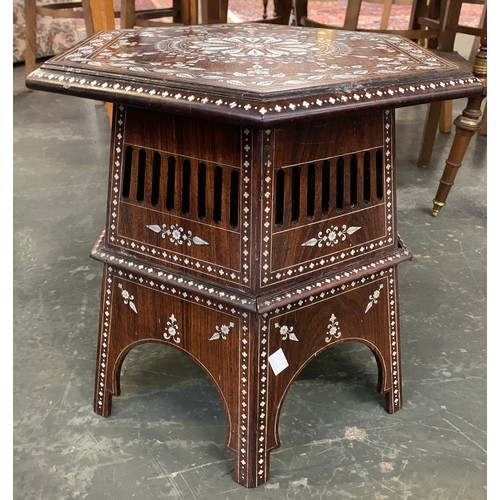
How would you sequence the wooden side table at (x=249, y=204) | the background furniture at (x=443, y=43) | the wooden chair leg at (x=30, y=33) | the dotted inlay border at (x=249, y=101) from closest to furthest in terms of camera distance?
the dotted inlay border at (x=249, y=101) < the wooden side table at (x=249, y=204) < the background furniture at (x=443, y=43) < the wooden chair leg at (x=30, y=33)

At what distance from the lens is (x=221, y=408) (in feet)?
4.62

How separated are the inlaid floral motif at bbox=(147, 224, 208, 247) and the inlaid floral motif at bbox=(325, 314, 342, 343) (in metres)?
0.31

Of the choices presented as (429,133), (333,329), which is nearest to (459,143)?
(429,133)

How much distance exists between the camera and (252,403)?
1137 millimetres

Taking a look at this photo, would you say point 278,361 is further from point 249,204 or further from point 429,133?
point 429,133

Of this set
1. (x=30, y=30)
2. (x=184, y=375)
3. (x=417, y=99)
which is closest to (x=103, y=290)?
(x=184, y=375)

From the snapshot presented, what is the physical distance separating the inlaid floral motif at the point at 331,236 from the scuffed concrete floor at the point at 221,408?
45 centimetres

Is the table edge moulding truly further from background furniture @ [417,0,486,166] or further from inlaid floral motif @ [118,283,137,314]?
background furniture @ [417,0,486,166]

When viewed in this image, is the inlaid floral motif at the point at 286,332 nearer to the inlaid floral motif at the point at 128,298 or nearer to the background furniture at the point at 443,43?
the inlaid floral motif at the point at 128,298

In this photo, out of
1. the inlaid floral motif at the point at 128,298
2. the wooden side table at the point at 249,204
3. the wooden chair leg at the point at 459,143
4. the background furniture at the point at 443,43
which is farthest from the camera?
the background furniture at the point at 443,43

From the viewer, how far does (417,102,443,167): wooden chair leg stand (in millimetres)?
2719

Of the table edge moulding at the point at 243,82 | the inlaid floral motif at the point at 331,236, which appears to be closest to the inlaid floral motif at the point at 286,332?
the inlaid floral motif at the point at 331,236

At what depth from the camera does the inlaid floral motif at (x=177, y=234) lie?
1.13 m

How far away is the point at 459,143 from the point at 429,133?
0.44 m
